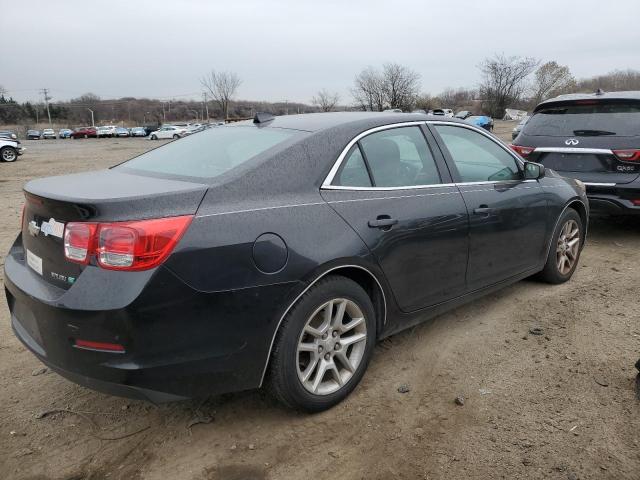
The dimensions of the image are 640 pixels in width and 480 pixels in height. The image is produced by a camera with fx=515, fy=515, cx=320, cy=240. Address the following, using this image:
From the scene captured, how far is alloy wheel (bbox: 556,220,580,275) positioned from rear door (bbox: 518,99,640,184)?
146 cm

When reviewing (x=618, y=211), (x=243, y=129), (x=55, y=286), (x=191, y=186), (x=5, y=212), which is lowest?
(x=5, y=212)

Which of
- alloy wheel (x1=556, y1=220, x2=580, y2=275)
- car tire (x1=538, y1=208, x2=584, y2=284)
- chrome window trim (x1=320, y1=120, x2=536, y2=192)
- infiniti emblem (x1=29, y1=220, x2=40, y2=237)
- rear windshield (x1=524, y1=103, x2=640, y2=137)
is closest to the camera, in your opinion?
infiniti emblem (x1=29, y1=220, x2=40, y2=237)

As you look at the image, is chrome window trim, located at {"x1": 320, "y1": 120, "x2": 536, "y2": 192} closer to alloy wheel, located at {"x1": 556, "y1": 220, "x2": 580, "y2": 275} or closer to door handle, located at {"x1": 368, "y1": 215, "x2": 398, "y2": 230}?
door handle, located at {"x1": 368, "y1": 215, "x2": 398, "y2": 230}

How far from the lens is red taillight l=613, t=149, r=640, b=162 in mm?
5570

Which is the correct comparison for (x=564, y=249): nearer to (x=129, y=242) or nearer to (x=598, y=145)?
(x=598, y=145)

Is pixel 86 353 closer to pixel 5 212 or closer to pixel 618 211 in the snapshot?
pixel 618 211

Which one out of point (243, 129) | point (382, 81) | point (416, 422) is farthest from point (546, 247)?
point (382, 81)

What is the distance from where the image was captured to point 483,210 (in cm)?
356

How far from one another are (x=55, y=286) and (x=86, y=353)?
37 cm

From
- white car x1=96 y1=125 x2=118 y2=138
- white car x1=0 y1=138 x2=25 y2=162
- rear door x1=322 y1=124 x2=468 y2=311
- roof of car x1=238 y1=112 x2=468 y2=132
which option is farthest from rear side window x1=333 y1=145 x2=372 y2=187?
white car x1=96 y1=125 x2=118 y2=138

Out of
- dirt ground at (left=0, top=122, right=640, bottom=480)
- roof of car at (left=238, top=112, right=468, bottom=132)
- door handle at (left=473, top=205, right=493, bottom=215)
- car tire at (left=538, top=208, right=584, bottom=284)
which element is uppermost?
roof of car at (left=238, top=112, right=468, bottom=132)

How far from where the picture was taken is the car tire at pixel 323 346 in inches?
100

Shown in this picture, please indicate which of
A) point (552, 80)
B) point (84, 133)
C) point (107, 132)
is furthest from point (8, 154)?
point (552, 80)

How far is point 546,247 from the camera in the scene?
4336mm
